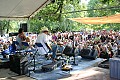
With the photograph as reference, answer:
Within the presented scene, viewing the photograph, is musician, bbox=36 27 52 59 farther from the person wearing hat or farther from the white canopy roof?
the white canopy roof

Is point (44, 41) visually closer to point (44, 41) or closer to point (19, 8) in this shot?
point (44, 41)

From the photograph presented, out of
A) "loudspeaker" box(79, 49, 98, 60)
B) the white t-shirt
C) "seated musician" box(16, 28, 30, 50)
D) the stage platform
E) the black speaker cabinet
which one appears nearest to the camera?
the stage platform

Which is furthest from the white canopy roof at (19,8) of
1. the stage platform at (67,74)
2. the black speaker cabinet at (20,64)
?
the stage platform at (67,74)

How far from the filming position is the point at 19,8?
938cm

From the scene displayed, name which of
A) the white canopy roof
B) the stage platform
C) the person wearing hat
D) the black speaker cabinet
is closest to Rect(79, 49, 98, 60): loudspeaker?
the stage platform

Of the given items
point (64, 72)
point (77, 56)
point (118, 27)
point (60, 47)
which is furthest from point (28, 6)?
point (118, 27)

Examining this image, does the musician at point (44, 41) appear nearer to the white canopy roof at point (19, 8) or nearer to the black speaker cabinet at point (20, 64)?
the black speaker cabinet at point (20, 64)

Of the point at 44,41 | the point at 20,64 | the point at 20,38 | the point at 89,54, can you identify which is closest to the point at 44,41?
the point at 44,41

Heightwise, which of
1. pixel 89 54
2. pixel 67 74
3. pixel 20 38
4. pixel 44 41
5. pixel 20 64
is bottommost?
pixel 67 74

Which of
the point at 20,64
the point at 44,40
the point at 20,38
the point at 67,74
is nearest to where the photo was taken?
the point at 67,74

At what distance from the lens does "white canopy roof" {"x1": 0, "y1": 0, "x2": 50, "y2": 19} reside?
8.59m

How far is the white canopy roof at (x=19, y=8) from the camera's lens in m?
8.59

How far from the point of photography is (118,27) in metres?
29.4

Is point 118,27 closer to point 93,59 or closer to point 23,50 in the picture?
point 93,59
